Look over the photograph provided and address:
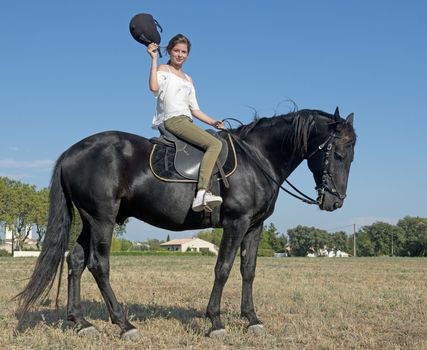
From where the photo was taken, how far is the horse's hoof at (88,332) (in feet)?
21.3

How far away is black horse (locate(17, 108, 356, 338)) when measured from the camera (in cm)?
659

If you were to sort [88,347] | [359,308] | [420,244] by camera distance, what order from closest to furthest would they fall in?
[88,347]
[359,308]
[420,244]

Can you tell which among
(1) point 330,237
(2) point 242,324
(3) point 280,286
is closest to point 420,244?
(1) point 330,237

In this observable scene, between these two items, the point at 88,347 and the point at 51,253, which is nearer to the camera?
the point at 88,347

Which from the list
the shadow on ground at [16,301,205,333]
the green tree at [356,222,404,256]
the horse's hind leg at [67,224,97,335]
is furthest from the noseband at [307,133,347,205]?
the green tree at [356,222,404,256]

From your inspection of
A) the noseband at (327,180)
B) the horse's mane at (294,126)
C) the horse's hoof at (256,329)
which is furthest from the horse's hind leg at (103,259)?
the noseband at (327,180)

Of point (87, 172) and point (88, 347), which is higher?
point (87, 172)

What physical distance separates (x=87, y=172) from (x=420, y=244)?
95.0m

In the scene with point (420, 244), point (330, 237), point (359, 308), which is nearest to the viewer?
point (359, 308)

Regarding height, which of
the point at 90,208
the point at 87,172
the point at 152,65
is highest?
the point at 152,65

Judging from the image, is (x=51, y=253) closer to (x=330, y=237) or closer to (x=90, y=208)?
(x=90, y=208)

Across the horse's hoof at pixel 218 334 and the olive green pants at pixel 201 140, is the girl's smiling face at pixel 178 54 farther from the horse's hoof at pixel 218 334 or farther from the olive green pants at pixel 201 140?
the horse's hoof at pixel 218 334

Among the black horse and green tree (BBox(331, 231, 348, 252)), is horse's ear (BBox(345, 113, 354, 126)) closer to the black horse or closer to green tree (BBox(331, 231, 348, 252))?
the black horse

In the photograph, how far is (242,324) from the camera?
7.38m
